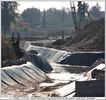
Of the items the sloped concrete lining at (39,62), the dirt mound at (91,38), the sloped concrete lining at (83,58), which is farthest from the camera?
the dirt mound at (91,38)

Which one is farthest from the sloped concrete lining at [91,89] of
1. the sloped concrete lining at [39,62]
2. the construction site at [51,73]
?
the sloped concrete lining at [39,62]

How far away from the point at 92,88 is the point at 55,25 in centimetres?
4952

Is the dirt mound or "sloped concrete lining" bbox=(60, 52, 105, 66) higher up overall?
the dirt mound

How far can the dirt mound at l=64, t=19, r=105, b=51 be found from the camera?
878 inches

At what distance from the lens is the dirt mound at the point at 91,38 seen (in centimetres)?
2230

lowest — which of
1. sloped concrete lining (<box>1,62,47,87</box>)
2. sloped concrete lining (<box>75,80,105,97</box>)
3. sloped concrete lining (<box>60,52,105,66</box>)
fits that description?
sloped concrete lining (<box>60,52,105,66</box>)

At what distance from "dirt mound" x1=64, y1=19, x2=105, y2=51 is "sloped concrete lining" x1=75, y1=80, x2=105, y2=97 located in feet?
50.8

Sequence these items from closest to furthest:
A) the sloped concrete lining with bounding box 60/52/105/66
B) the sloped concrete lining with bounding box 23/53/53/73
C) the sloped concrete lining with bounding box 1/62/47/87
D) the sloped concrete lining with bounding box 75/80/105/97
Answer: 1. the sloped concrete lining with bounding box 75/80/105/97
2. the sloped concrete lining with bounding box 1/62/47/87
3. the sloped concrete lining with bounding box 23/53/53/73
4. the sloped concrete lining with bounding box 60/52/105/66

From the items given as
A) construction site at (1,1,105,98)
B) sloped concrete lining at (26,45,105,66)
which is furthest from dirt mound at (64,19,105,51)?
sloped concrete lining at (26,45,105,66)

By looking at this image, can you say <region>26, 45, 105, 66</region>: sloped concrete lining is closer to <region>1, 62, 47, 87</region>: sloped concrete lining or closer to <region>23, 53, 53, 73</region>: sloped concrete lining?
<region>23, 53, 53, 73</region>: sloped concrete lining

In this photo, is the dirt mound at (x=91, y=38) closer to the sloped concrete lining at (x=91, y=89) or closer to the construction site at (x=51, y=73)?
the construction site at (x=51, y=73)

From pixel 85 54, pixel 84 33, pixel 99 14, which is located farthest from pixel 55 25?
pixel 85 54

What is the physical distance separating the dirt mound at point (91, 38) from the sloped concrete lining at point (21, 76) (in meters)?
11.5

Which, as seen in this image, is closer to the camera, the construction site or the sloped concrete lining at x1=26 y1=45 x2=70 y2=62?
the construction site
